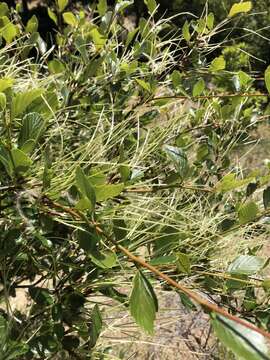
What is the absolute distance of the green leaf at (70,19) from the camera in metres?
1.49

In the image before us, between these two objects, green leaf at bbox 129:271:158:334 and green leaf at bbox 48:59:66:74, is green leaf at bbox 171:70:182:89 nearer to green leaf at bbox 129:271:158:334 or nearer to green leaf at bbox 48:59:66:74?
green leaf at bbox 48:59:66:74

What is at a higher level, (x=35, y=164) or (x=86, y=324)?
(x=35, y=164)

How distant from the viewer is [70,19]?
1501 millimetres

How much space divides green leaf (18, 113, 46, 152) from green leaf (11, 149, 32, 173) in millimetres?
30

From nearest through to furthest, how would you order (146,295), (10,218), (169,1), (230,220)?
1. (146,295)
2. (10,218)
3. (230,220)
4. (169,1)

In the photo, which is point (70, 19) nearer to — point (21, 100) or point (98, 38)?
point (98, 38)

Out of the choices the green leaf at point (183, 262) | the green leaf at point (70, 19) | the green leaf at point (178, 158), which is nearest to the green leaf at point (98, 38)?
the green leaf at point (70, 19)

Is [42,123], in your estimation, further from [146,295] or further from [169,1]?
[169,1]

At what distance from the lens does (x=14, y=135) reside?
1.04m

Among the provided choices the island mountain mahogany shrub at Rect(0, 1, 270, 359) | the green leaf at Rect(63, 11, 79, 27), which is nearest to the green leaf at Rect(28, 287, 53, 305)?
the island mountain mahogany shrub at Rect(0, 1, 270, 359)

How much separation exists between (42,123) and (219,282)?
464mm

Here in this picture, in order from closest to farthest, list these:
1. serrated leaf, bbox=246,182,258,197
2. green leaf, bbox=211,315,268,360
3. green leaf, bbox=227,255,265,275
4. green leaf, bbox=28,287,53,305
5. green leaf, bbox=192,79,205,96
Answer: green leaf, bbox=211,315,268,360
green leaf, bbox=227,255,265,275
green leaf, bbox=28,287,53,305
serrated leaf, bbox=246,182,258,197
green leaf, bbox=192,79,205,96

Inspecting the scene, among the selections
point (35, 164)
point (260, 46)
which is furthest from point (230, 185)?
point (260, 46)

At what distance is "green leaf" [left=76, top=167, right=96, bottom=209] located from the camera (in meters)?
0.70
